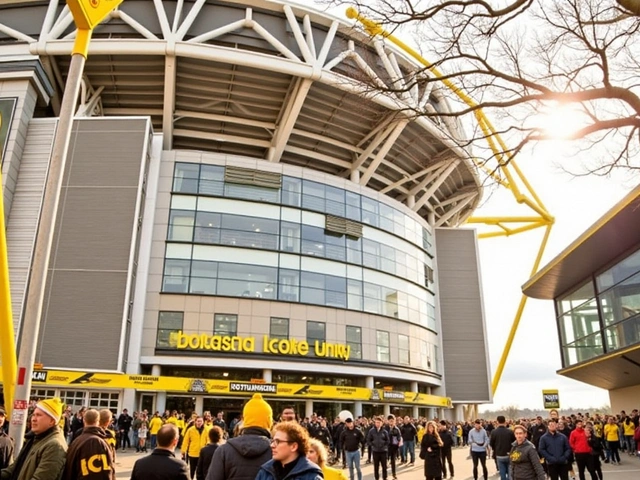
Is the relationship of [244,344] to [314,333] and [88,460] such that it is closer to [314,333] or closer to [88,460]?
[314,333]

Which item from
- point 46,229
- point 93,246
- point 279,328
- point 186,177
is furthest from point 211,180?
point 46,229

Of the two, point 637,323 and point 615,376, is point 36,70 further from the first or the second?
point 615,376

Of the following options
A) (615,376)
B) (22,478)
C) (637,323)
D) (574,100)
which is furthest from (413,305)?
(22,478)

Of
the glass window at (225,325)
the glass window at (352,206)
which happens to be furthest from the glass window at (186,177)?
the glass window at (352,206)

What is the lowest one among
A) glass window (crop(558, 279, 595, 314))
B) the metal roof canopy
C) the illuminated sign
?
the illuminated sign

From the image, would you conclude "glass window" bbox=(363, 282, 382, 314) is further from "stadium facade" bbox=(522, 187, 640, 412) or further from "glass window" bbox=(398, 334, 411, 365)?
"stadium facade" bbox=(522, 187, 640, 412)

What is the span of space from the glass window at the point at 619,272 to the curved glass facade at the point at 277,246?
16.2m

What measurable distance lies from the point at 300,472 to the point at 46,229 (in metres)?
6.70

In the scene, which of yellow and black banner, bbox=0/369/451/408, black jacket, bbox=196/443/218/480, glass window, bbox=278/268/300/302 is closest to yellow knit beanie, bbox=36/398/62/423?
black jacket, bbox=196/443/218/480

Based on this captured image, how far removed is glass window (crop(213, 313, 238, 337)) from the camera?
100.0 ft

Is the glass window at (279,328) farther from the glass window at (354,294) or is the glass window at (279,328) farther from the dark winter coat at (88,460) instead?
the dark winter coat at (88,460)

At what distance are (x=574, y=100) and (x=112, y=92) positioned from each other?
32.0m

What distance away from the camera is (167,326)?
30016 mm

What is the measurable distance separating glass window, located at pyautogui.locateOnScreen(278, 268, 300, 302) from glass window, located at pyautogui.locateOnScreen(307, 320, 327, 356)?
1925 mm
